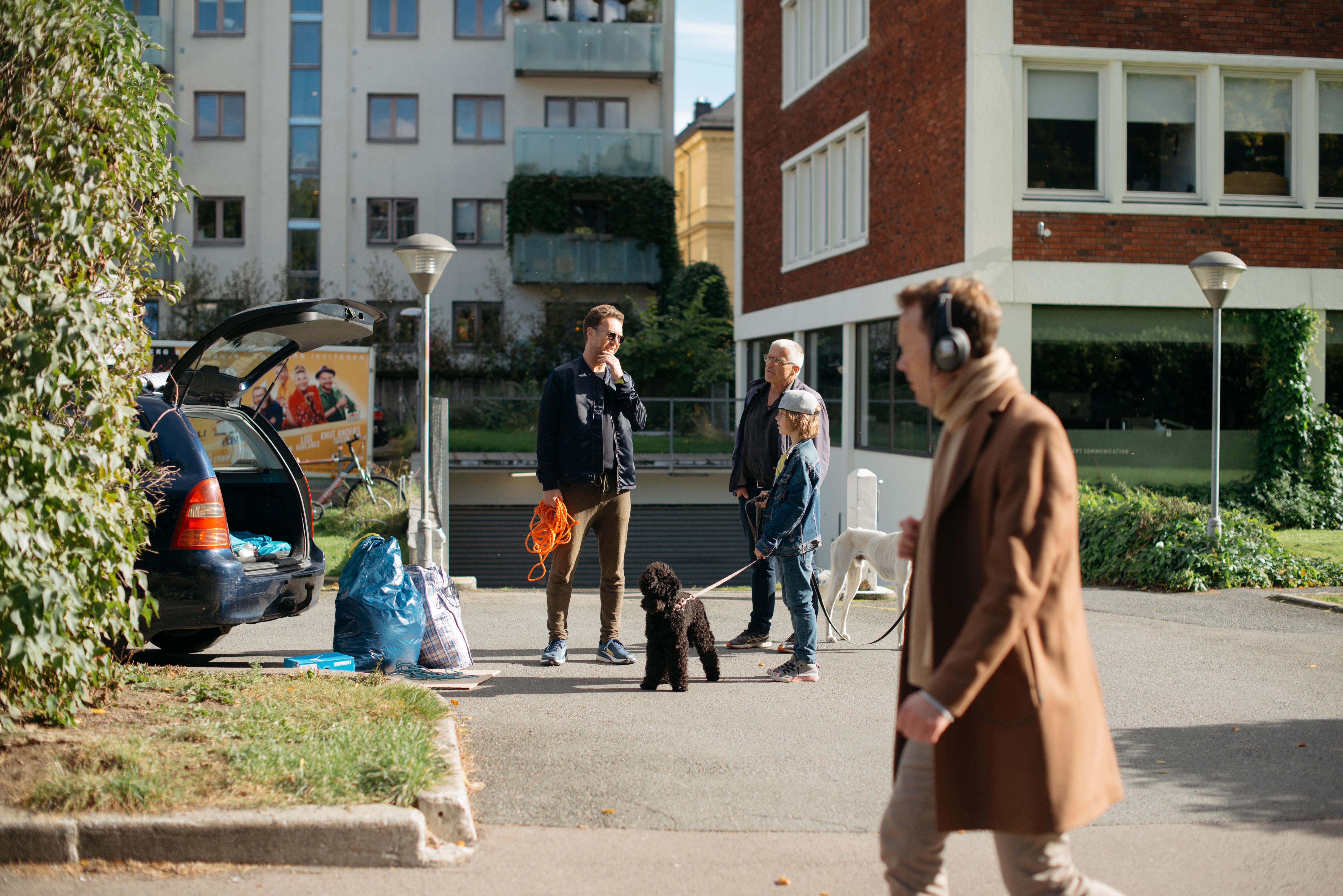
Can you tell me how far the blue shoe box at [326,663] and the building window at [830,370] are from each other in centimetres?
1438

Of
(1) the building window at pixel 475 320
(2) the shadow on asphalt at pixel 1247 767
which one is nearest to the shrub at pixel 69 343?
(2) the shadow on asphalt at pixel 1247 767

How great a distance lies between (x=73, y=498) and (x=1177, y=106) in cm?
1518

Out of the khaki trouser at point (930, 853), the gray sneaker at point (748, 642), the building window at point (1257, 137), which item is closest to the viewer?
the khaki trouser at point (930, 853)

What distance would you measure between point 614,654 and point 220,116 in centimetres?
3240

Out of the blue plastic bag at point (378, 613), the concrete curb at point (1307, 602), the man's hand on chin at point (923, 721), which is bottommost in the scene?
the concrete curb at point (1307, 602)

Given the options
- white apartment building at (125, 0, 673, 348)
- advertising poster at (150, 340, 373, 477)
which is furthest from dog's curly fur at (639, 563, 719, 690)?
white apartment building at (125, 0, 673, 348)

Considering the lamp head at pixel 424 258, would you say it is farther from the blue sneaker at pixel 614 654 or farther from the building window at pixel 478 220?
the building window at pixel 478 220

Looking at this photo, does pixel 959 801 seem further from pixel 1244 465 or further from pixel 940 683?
pixel 1244 465

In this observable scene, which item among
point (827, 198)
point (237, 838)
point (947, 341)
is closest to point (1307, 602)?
point (947, 341)

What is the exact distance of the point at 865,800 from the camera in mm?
4848

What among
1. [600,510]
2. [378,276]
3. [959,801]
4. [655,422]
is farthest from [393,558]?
[378,276]

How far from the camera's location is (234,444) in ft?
25.7

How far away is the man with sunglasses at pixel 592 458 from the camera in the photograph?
712cm

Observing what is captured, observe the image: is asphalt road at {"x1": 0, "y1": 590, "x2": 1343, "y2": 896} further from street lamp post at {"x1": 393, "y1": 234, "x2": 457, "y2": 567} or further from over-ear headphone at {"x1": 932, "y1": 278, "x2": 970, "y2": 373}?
street lamp post at {"x1": 393, "y1": 234, "x2": 457, "y2": 567}
